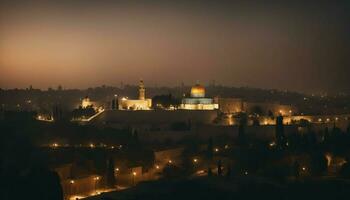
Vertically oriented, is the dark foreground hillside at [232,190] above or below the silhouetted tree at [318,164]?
below

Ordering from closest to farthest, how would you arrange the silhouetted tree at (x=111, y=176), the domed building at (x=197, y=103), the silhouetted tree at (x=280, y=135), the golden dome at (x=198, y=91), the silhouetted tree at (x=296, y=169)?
the silhouetted tree at (x=111, y=176)
the silhouetted tree at (x=296, y=169)
the silhouetted tree at (x=280, y=135)
the domed building at (x=197, y=103)
the golden dome at (x=198, y=91)

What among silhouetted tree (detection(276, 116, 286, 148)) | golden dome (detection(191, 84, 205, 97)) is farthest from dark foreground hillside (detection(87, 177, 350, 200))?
golden dome (detection(191, 84, 205, 97))

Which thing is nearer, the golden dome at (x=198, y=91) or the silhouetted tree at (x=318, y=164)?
the silhouetted tree at (x=318, y=164)

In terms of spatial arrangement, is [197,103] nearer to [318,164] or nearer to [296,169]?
[318,164]

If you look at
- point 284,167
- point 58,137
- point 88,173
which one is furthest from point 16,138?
point 284,167

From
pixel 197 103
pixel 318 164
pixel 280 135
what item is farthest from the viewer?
pixel 197 103

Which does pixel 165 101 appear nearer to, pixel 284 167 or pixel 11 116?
pixel 11 116

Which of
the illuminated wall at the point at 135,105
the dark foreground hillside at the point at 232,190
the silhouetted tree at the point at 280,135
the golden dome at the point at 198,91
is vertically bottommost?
the dark foreground hillside at the point at 232,190

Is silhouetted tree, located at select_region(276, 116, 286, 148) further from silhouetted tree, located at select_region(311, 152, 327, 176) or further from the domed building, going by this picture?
the domed building

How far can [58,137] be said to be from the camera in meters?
24.5

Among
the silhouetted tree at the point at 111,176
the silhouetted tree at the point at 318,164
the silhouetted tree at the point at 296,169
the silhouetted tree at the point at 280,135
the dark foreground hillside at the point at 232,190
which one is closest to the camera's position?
the dark foreground hillside at the point at 232,190

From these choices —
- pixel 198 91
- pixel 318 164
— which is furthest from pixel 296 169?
pixel 198 91

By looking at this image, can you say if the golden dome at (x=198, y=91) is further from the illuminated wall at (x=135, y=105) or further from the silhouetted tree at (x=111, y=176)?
the silhouetted tree at (x=111, y=176)

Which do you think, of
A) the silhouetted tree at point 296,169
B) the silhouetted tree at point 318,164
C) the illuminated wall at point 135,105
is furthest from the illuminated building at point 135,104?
the silhouetted tree at point 296,169
